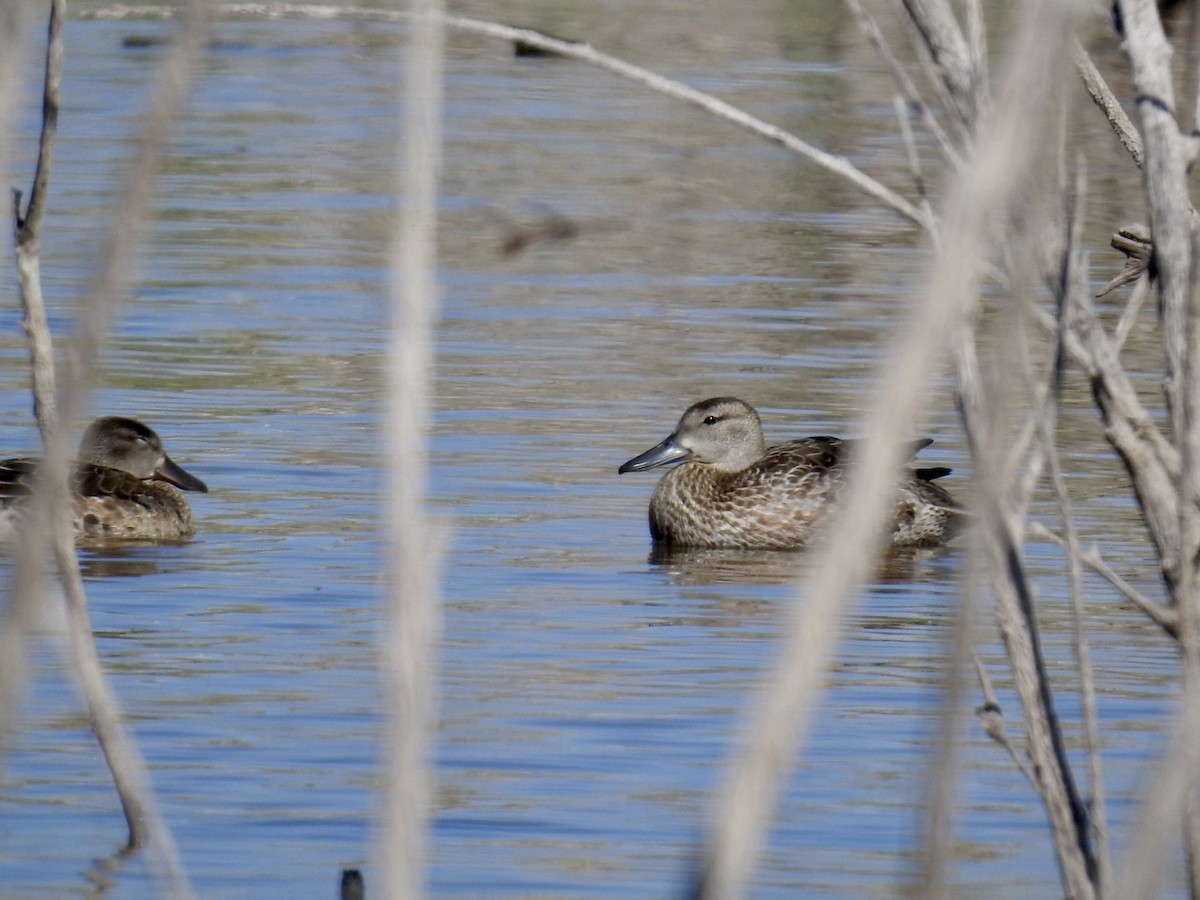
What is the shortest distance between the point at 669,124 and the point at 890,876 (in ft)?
68.3

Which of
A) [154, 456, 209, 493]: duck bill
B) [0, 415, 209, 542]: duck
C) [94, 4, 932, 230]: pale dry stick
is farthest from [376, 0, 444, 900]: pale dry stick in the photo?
[154, 456, 209, 493]: duck bill

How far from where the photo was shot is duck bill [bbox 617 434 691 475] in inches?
448

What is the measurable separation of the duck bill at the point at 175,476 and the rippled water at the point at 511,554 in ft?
0.74

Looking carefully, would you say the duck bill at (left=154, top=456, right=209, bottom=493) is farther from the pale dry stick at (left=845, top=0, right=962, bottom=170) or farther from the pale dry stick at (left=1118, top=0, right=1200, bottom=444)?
the pale dry stick at (left=845, top=0, right=962, bottom=170)

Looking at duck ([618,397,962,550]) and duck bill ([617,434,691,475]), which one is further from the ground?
duck bill ([617,434,691,475])

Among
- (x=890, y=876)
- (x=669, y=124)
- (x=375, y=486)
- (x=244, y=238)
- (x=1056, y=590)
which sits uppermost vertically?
(x=669, y=124)

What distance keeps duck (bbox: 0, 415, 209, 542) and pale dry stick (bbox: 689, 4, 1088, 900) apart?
789cm

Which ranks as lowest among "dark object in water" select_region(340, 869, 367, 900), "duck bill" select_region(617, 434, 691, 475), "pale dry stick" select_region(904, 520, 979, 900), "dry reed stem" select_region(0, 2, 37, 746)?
"dark object in water" select_region(340, 869, 367, 900)

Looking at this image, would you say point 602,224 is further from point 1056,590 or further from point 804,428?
point 804,428

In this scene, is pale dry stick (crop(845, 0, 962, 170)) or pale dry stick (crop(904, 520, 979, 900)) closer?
pale dry stick (crop(904, 520, 979, 900))

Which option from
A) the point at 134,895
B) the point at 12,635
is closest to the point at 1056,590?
the point at 134,895

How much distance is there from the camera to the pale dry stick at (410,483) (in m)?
2.61

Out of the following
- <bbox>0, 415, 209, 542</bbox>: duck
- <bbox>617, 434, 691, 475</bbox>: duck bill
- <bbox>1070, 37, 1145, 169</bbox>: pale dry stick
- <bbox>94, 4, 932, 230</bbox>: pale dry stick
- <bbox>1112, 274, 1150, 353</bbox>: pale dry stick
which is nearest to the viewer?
<bbox>94, 4, 932, 230</bbox>: pale dry stick

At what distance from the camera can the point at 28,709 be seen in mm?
7469
